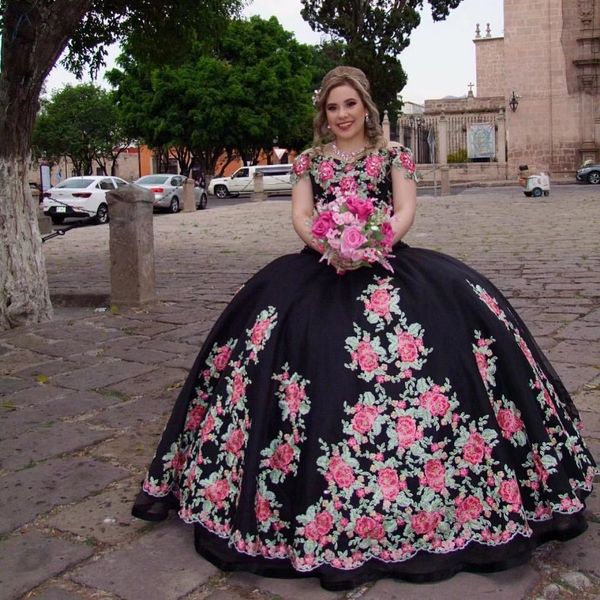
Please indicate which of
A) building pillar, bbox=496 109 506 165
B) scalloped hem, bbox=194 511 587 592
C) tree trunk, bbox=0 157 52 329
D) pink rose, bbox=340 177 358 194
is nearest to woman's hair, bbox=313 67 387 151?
pink rose, bbox=340 177 358 194

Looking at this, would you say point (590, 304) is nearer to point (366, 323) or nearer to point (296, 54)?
point (366, 323)

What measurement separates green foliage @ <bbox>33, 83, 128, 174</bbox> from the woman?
46.3 m

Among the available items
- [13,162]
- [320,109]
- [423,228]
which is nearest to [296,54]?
[423,228]

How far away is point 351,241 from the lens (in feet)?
8.54

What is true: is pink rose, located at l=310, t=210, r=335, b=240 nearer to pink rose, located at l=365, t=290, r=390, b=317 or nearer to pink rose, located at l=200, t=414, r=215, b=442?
pink rose, located at l=365, t=290, r=390, b=317

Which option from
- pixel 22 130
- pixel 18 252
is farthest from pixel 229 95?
pixel 18 252

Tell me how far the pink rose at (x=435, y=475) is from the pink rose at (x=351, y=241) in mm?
693

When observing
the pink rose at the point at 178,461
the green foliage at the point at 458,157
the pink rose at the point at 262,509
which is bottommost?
the pink rose at the point at 262,509

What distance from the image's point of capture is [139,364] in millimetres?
5297

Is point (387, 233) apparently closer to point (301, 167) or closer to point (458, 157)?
point (301, 167)

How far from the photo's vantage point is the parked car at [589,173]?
31469 millimetres

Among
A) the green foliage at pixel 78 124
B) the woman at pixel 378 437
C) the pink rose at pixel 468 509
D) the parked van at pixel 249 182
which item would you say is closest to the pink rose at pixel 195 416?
the woman at pixel 378 437

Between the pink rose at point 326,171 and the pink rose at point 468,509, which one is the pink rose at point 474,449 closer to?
the pink rose at point 468,509

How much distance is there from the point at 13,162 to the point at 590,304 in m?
4.86
